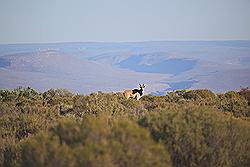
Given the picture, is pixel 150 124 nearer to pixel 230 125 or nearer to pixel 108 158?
pixel 230 125

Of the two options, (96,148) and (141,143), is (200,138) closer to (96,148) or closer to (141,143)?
(141,143)

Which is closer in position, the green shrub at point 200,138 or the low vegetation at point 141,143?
the low vegetation at point 141,143

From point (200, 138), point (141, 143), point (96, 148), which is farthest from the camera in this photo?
point (200, 138)

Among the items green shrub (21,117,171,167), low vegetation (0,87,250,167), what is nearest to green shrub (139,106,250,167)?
low vegetation (0,87,250,167)

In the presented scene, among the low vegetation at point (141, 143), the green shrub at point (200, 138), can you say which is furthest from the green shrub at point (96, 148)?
the green shrub at point (200, 138)

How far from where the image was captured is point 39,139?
5.02 metres

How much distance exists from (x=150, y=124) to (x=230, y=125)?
139cm

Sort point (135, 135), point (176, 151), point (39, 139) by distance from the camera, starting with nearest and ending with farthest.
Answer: point (135, 135)
point (39, 139)
point (176, 151)

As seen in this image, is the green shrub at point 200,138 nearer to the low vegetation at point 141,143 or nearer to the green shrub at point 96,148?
the low vegetation at point 141,143

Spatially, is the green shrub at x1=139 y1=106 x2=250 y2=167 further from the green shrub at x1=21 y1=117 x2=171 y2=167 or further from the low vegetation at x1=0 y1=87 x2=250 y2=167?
the green shrub at x1=21 y1=117 x2=171 y2=167

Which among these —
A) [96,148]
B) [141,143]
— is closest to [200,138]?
[141,143]

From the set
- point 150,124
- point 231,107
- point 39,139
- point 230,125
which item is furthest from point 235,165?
point 231,107

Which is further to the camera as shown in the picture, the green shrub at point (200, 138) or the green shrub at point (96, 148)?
the green shrub at point (200, 138)

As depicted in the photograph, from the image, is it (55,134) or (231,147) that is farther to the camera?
(231,147)
